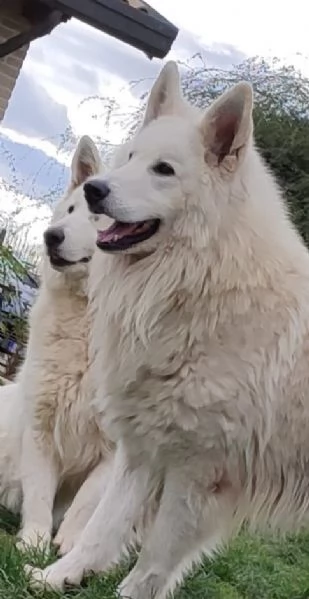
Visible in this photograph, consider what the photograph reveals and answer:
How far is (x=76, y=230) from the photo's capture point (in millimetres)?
4543

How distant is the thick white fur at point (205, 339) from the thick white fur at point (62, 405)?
2.98 feet

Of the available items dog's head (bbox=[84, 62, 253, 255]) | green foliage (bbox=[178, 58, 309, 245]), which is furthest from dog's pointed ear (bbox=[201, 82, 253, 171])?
green foliage (bbox=[178, 58, 309, 245])

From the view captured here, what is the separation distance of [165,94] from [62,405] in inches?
65.8

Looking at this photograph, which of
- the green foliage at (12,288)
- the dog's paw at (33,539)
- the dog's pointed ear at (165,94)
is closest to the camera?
the dog's pointed ear at (165,94)

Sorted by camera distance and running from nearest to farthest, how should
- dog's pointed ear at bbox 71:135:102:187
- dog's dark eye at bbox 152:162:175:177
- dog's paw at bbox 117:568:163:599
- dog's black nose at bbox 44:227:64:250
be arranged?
dog's dark eye at bbox 152:162:175:177 → dog's paw at bbox 117:568:163:599 → dog's black nose at bbox 44:227:64:250 → dog's pointed ear at bbox 71:135:102:187

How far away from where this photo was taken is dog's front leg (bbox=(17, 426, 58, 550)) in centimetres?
442

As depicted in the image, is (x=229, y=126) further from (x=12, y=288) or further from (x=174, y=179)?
(x=12, y=288)

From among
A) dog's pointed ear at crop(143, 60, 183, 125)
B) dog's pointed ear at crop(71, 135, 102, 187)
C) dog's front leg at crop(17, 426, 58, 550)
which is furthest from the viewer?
dog's pointed ear at crop(71, 135, 102, 187)

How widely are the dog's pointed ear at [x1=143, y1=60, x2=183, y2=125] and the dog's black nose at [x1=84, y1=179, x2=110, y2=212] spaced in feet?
1.64

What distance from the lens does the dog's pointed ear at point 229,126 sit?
335 cm

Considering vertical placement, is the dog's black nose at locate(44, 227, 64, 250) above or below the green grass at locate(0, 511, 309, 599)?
above

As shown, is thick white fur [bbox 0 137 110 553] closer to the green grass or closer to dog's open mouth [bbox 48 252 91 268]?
dog's open mouth [bbox 48 252 91 268]

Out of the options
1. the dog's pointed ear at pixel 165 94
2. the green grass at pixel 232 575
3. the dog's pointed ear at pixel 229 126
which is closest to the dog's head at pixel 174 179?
the dog's pointed ear at pixel 229 126

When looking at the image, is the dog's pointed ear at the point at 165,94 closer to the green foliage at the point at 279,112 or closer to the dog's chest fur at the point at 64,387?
the dog's chest fur at the point at 64,387
